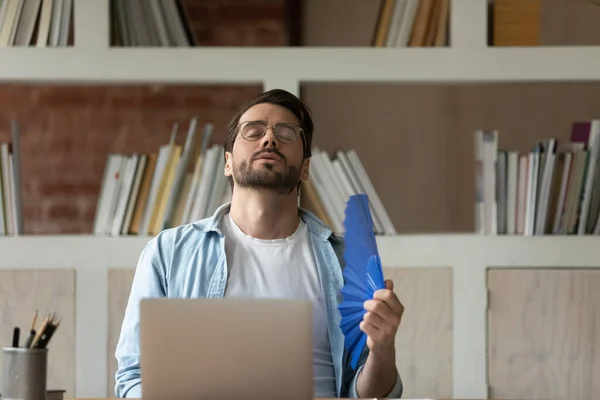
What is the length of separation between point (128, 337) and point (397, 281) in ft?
3.64

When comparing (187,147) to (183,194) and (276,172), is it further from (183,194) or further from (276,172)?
(276,172)

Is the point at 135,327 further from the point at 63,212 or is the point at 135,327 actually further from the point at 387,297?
the point at 63,212

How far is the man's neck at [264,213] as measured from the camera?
2361 millimetres

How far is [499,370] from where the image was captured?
9.79ft

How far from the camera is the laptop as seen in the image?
1578mm

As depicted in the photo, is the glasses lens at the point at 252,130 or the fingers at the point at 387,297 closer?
the fingers at the point at 387,297

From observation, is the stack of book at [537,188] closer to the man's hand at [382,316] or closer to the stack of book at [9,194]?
the man's hand at [382,316]

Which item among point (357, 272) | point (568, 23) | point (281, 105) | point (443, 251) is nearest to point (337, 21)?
point (568, 23)

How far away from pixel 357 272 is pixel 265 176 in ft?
1.30

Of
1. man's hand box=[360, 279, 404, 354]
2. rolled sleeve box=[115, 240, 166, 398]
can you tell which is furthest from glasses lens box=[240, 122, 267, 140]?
man's hand box=[360, 279, 404, 354]

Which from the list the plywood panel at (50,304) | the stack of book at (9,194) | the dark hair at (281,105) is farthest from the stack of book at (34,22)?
the dark hair at (281,105)

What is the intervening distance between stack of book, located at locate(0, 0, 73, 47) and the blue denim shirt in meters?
1.02

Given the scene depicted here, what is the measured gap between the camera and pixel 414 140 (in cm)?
411

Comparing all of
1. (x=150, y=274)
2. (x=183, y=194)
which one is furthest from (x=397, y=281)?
(x=150, y=274)
